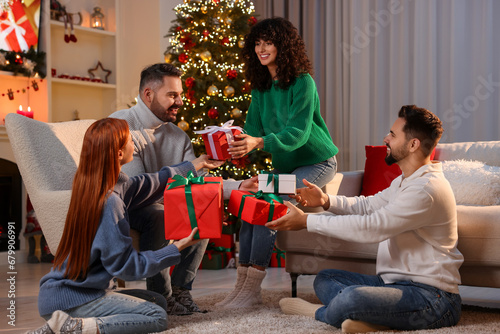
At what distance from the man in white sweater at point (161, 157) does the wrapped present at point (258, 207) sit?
236 millimetres

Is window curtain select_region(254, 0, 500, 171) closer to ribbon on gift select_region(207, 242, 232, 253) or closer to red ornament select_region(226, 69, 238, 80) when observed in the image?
red ornament select_region(226, 69, 238, 80)

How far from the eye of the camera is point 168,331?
2148mm

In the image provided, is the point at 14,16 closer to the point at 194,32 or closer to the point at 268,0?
the point at 194,32

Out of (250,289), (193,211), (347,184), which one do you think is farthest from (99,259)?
(347,184)

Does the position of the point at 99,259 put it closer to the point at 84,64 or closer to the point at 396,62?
the point at 396,62

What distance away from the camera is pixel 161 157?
2.79 meters

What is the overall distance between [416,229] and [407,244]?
0.07 meters

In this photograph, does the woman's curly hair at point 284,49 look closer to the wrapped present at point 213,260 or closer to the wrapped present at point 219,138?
the wrapped present at point 219,138

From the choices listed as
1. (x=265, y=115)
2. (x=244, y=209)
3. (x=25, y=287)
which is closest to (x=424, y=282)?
(x=244, y=209)

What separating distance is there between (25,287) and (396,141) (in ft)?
8.16

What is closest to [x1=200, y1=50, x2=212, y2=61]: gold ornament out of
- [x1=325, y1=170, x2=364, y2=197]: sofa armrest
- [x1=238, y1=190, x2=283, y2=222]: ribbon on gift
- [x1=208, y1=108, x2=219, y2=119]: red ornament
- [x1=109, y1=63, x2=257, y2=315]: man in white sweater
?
[x1=208, y1=108, x2=219, y2=119]: red ornament

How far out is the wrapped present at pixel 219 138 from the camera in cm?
245

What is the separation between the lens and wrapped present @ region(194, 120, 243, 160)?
2454mm

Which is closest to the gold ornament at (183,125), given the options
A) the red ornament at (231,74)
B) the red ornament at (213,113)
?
the red ornament at (213,113)
